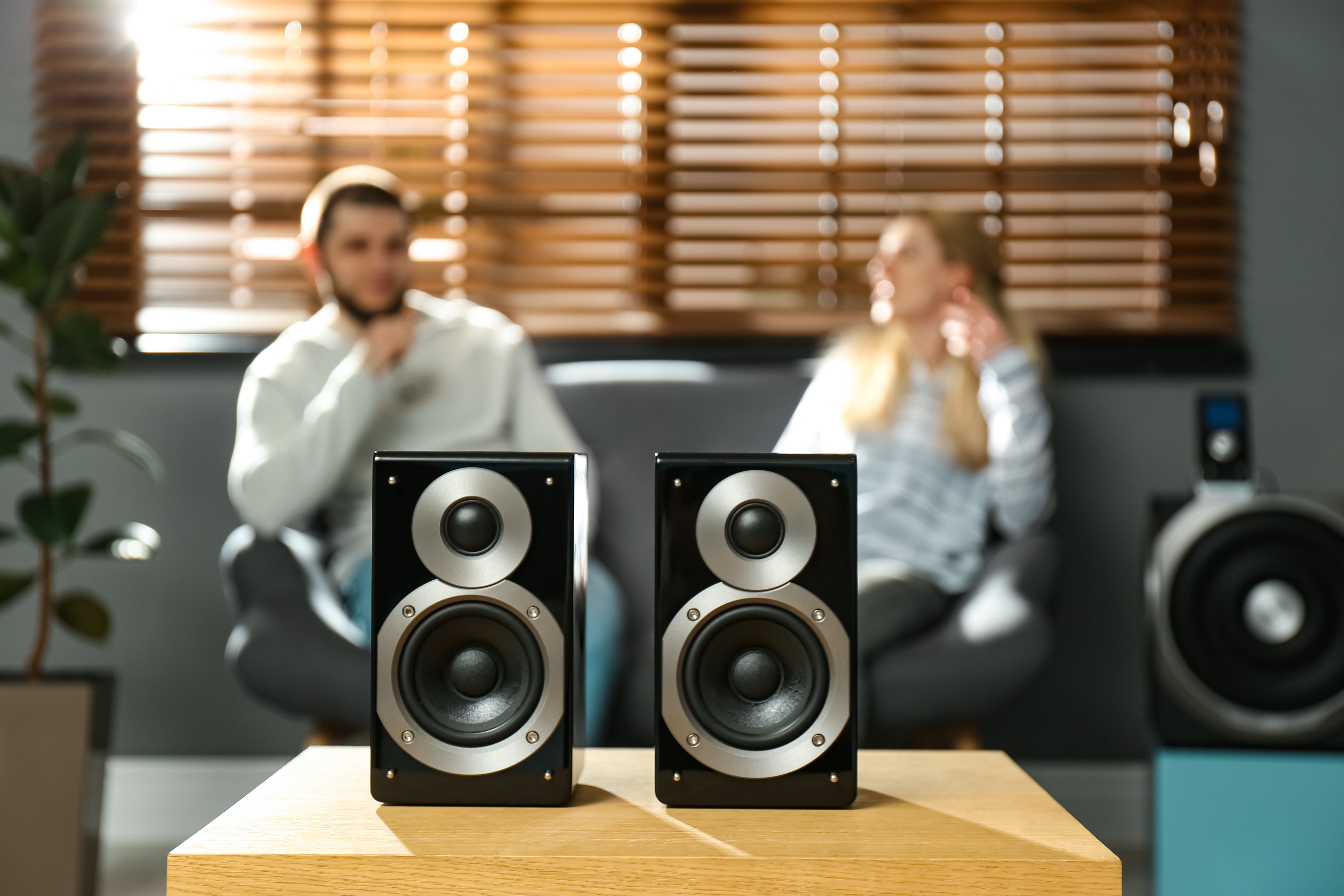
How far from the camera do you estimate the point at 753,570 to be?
2.90 ft

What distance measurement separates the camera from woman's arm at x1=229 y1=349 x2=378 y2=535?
181cm

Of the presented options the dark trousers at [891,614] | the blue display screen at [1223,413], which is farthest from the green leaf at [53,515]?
the blue display screen at [1223,413]

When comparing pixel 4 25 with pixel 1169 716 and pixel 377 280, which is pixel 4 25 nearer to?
pixel 377 280

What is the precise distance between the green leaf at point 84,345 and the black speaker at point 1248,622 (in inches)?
67.8

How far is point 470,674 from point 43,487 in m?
1.37

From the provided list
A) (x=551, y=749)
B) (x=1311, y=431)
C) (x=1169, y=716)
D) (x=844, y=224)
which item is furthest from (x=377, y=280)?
(x=1311, y=431)

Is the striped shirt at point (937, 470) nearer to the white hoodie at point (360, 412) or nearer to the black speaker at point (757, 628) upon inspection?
the white hoodie at point (360, 412)

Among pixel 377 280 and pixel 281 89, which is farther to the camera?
pixel 281 89

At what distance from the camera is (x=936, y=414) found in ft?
6.84

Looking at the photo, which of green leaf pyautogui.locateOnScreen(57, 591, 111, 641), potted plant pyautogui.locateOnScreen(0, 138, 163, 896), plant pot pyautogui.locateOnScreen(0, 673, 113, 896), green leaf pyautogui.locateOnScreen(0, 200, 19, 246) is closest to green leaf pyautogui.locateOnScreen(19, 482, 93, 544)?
potted plant pyautogui.locateOnScreen(0, 138, 163, 896)

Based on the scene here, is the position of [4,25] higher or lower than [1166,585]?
higher

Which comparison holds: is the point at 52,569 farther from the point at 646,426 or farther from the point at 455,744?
the point at 455,744

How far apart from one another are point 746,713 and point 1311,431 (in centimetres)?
196

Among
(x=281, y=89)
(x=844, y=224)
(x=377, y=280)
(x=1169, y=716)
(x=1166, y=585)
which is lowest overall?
(x=1169, y=716)
